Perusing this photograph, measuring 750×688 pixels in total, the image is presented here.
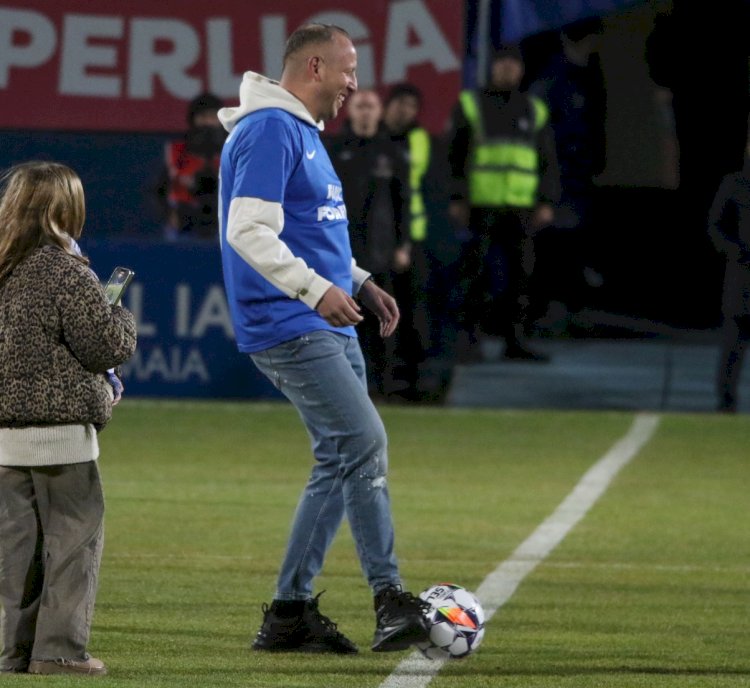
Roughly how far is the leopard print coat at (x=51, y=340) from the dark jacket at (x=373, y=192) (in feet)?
30.5

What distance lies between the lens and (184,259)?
52.8 feet

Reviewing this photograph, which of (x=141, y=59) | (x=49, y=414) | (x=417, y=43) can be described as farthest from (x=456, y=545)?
(x=141, y=59)

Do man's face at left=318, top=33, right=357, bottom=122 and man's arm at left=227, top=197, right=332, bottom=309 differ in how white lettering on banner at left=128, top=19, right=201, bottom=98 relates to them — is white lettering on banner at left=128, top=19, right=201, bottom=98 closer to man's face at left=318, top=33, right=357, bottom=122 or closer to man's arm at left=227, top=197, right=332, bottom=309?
man's face at left=318, top=33, right=357, bottom=122

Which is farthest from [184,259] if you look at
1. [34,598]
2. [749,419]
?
[34,598]

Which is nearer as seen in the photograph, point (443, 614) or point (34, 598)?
point (34, 598)

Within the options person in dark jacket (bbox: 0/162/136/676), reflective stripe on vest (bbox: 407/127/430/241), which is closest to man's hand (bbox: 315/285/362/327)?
person in dark jacket (bbox: 0/162/136/676)

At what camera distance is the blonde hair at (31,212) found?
6.18m

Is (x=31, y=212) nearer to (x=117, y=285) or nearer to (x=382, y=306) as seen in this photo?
(x=117, y=285)

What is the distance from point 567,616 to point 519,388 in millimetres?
9598

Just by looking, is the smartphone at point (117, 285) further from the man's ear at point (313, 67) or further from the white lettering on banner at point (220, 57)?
the white lettering on banner at point (220, 57)

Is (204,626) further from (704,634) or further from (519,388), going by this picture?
(519,388)

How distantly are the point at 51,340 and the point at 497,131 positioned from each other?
35.2ft

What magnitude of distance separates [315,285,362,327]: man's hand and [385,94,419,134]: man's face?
9.35 metres

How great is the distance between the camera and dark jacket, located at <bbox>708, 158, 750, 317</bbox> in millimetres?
16094
